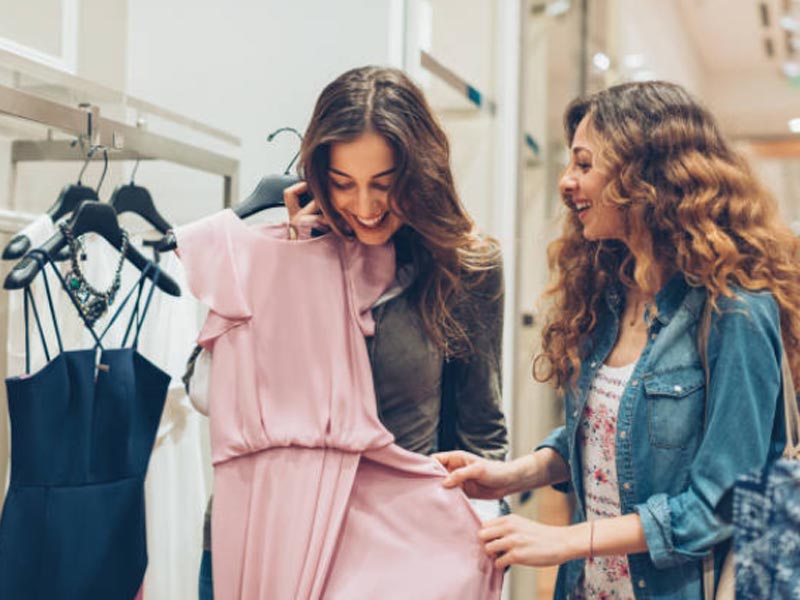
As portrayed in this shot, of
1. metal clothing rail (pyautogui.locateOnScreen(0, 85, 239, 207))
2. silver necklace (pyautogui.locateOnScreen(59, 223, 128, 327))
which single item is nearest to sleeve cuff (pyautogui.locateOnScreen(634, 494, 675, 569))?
silver necklace (pyautogui.locateOnScreen(59, 223, 128, 327))

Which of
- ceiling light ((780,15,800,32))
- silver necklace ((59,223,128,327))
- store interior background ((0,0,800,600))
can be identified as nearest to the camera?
silver necklace ((59,223,128,327))

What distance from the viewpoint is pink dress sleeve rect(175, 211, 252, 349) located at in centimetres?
116

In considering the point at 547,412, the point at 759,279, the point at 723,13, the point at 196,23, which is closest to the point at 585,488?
the point at 759,279

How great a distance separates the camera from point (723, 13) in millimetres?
3711

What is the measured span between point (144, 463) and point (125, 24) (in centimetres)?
96

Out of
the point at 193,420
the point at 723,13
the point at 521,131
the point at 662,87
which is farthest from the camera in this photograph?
the point at 723,13

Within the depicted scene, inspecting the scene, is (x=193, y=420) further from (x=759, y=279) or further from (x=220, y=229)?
(x=759, y=279)

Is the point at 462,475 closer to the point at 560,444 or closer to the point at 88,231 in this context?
the point at 560,444

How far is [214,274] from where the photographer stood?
117 cm

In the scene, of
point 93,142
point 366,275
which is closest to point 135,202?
point 93,142

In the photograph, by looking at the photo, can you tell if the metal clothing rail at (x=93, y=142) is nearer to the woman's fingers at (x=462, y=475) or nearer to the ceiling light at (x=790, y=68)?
the woman's fingers at (x=462, y=475)

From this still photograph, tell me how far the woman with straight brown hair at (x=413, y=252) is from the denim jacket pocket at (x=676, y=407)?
26cm

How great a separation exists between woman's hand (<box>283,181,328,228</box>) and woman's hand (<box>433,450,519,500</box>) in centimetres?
36

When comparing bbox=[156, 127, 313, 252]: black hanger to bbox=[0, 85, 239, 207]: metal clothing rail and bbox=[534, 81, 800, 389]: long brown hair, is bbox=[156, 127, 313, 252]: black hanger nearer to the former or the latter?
bbox=[0, 85, 239, 207]: metal clothing rail
